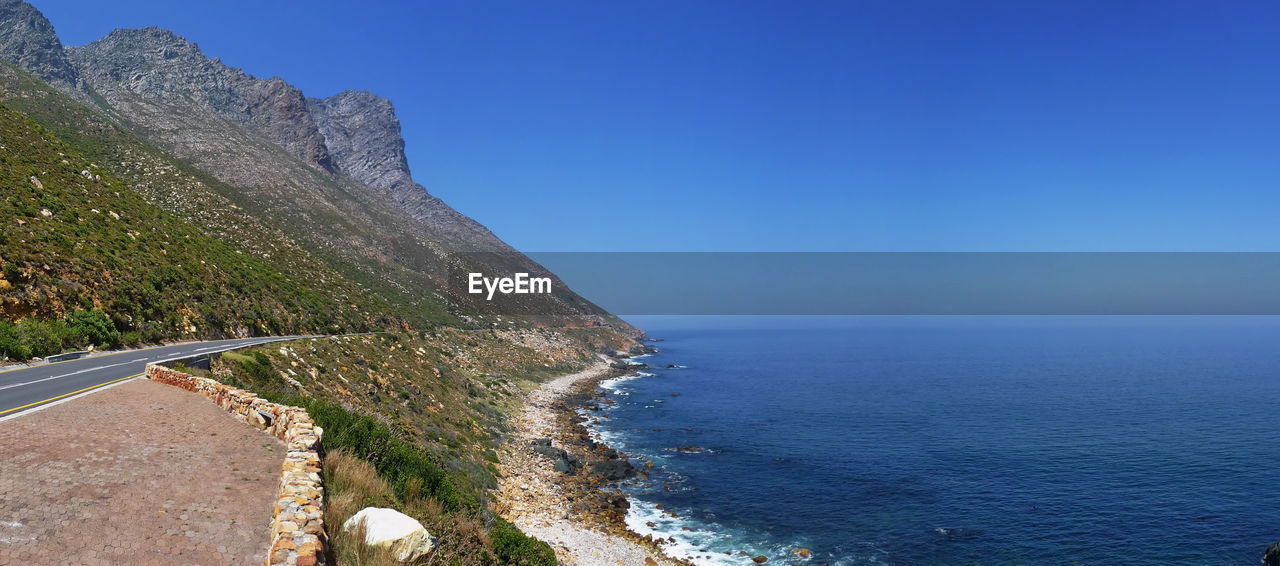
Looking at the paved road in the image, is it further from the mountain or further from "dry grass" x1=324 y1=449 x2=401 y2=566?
the mountain

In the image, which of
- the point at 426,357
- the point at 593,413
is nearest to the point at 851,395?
the point at 593,413

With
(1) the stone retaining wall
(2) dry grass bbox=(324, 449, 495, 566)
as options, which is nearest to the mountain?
(1) the stone retaining wall

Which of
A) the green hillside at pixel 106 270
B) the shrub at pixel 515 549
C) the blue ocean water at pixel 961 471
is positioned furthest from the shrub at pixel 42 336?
the blue ocean water at pixel 961 471

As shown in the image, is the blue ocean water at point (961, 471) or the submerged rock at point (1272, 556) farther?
the blue ocean water at point (961, 471)

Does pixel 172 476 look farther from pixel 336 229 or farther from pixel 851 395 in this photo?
pixel 336 229

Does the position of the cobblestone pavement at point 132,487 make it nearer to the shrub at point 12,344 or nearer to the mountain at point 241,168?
the shrub at point 12,344

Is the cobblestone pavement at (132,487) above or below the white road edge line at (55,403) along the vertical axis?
below

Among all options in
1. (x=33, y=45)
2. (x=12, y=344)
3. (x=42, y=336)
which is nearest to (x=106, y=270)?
(x=42, y=336)
